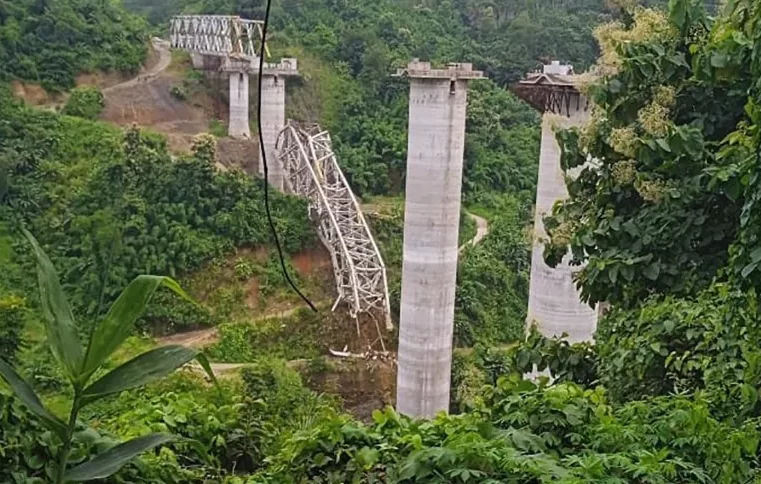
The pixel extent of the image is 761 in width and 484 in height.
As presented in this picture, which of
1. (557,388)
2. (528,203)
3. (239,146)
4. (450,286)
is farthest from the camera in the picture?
(528,203)

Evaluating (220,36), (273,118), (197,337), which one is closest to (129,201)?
(197,337)

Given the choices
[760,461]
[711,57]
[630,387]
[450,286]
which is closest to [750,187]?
[760,461]

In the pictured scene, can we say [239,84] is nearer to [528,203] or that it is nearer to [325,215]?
[325,215]

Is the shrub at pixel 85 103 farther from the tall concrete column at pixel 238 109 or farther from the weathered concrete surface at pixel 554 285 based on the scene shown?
the weathered concrete surface at pixel 554 285

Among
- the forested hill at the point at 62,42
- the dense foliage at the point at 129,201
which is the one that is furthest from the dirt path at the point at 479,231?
the forested hill at the point at 62,42

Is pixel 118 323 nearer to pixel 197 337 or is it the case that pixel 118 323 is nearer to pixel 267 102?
pixel 197 337

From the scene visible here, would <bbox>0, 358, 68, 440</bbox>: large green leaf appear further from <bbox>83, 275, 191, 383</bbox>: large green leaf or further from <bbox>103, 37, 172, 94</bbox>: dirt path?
<bbox>103, 37, 172, 94</bbox>: dirt path
